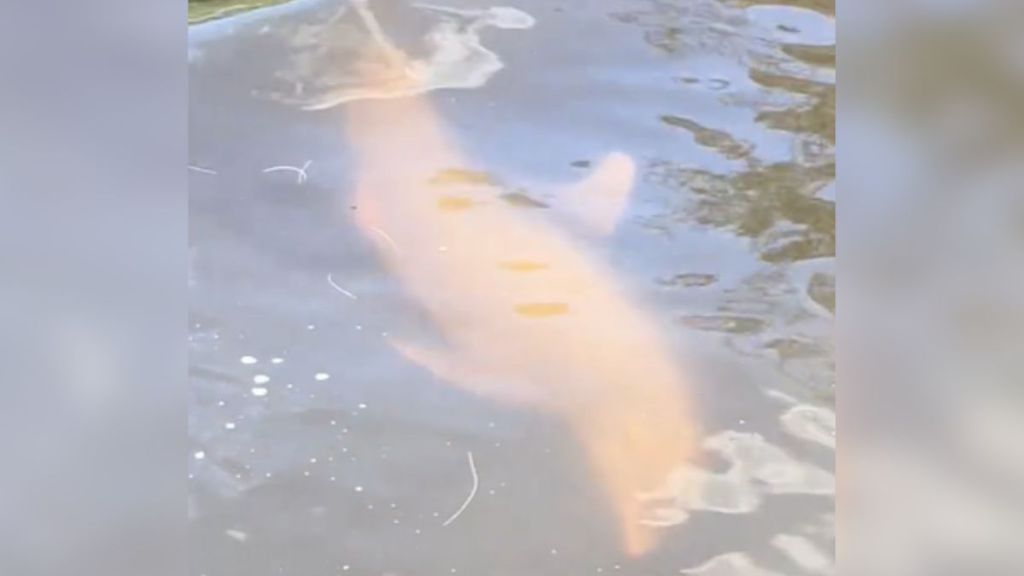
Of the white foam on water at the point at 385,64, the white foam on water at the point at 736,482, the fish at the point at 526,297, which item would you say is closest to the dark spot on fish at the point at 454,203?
the fish at the point at 526,297

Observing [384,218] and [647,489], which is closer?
[647,489]

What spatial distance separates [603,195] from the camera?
0.87 metres

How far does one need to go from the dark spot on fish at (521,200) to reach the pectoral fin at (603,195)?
0.01 metres

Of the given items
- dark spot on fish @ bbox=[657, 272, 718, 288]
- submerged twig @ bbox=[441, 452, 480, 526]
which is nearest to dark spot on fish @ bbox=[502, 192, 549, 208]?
dark spot on fish @ bbox=[657, 272, 718, 288]

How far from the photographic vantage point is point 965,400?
2.28ft

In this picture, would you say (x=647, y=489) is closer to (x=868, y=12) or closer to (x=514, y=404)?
(x=514, y=404)

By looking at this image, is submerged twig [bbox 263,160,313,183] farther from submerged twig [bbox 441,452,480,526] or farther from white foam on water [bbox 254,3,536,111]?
submerged twig [bbox 441,452,480,526]

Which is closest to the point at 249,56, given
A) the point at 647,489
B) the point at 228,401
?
the point at 228,401

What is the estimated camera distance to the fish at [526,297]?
76 cm

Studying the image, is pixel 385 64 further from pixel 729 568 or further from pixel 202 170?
pixel 729 568

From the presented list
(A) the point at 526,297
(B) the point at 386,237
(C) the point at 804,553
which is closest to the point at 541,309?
(A) the point at 526,297

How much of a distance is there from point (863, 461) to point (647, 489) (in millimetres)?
128

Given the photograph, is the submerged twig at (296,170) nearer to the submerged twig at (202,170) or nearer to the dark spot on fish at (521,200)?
the submerged twig at (202,170)

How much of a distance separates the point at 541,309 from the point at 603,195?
11 centimetres
